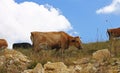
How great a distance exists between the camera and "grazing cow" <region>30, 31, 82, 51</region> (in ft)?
78.3

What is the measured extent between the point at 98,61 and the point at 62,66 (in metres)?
1.15

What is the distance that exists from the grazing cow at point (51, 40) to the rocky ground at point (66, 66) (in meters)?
11.7

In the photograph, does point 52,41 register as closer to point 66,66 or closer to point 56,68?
point 66,66

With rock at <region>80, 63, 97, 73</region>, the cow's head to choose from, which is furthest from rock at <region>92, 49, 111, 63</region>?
the cow's head

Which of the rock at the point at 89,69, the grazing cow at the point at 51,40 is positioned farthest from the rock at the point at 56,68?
the grazing cow at the point at 51,40

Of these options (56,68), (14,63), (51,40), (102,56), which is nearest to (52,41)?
(51,40)

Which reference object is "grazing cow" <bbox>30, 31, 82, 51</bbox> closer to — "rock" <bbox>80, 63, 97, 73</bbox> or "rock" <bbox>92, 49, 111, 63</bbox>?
"rock" <bbox>92, 49, 111, 63</bbox>

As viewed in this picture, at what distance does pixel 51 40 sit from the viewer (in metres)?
24.1

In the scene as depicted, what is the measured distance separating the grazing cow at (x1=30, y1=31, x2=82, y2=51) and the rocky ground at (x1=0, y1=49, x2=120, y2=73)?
11.7m

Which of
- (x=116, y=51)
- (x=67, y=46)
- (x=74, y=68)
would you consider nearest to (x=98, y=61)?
(x=74, y=68)

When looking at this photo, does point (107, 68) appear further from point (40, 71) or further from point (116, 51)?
point (116, 51)

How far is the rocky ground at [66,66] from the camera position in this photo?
9602mm

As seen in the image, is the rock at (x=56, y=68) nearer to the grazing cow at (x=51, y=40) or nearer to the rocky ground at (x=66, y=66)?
the rocky ground at (x=66, y=66)

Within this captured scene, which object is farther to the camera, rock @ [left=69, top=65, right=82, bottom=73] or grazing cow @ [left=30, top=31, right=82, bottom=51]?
grazing cow @ [left=30, top=31, right=82, bottom=51]
